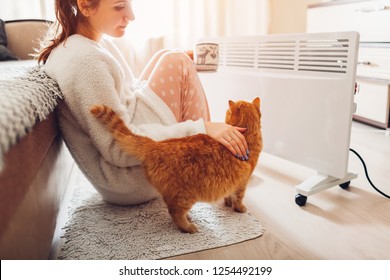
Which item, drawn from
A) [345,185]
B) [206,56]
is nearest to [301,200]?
[345,185]

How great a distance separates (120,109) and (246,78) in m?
0.59

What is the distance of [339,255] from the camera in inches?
29.4

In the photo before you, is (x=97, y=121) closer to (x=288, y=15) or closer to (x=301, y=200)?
(x=301, y=200)

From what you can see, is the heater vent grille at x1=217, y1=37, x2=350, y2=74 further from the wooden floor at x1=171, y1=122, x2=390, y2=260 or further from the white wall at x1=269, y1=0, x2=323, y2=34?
the white wall at x1=269, y1=0, x2=323, y2=34

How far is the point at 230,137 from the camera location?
80cm

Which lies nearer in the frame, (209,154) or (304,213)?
(209,154)

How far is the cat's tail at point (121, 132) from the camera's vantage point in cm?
71

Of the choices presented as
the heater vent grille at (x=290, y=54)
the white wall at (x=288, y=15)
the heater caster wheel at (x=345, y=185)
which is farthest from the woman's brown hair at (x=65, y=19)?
the white wall at (x=288, y=15)

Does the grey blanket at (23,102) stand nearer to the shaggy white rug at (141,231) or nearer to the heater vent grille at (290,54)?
the shaggy white rug at (141,231)

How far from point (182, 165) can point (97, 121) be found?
0.71 ft

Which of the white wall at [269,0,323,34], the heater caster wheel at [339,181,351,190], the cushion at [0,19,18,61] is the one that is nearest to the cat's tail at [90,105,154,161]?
the heater caster wheel at [339,181,351,190]

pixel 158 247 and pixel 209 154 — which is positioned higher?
pixel 209 154
